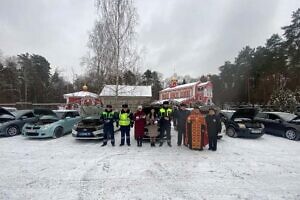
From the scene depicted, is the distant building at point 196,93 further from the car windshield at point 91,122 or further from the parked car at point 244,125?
the car windshield at point 91,122

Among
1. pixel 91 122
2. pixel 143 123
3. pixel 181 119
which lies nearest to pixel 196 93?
pixel 91 122

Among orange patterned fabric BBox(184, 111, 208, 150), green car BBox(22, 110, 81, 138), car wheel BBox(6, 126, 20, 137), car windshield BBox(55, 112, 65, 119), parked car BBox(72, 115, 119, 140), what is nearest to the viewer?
orange patterned fabric BBox(184, 111, 208, 150)

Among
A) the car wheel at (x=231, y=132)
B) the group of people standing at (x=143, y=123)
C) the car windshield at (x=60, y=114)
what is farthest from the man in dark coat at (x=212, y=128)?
the car windshield at (x=60, y=114)

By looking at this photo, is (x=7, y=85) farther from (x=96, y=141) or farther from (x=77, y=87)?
(x=96, y=141)

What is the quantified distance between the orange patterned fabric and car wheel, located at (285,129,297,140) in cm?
600

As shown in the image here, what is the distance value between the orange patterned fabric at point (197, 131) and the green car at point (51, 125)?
22.3ft

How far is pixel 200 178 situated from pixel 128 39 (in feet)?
58.9

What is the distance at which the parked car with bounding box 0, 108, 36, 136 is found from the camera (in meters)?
13.7

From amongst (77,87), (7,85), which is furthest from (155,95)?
(7,85)

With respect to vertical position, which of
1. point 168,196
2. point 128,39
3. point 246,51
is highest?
point 246,51

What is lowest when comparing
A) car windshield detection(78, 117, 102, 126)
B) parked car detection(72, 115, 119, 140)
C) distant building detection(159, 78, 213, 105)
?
parked car detection(72, 115, 119, 140)

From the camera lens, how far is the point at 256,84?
182ft

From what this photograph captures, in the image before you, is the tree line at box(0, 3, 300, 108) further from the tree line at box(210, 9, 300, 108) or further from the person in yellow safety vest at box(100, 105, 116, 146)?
the person in yellow safety vest at box(100, 105, 116, 146)

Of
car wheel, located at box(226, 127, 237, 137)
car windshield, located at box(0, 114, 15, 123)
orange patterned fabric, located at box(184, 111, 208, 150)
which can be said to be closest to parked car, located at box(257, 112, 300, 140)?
car wheel, located at box(226, 127, 237, 137)
